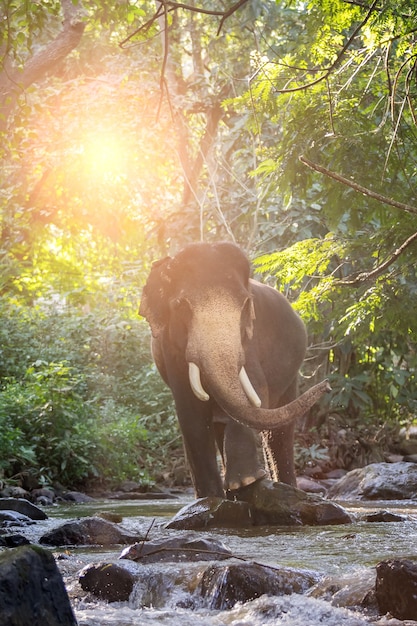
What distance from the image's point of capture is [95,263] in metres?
21.7

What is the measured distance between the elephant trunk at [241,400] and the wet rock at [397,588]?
2.24 meters

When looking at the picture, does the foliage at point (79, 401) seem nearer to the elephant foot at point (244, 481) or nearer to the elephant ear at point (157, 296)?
the elephant ear at point (157, 296)

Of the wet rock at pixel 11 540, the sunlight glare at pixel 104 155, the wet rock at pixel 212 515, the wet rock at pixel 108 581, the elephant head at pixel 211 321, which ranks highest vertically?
the sunlight glare at pixel 104 155

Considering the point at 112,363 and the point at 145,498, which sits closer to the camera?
the point at 145,498

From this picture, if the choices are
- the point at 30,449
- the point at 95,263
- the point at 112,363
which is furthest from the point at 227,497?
the point at 95,263

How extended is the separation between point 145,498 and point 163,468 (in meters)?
3.13

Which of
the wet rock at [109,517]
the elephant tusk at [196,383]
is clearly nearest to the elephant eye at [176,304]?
the elephant tusk at [196,383]

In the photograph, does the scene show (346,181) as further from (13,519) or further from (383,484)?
(383,484)

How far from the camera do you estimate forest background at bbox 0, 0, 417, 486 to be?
6938mm

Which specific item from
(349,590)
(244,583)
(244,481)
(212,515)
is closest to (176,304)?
(244,481)

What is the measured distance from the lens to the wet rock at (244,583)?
407 centimetres

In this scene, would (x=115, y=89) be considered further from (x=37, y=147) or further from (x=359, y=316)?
(x=359, y=316)

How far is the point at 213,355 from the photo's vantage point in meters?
6.50

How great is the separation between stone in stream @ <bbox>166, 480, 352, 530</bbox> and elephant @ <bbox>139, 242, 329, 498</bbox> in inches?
5.6
